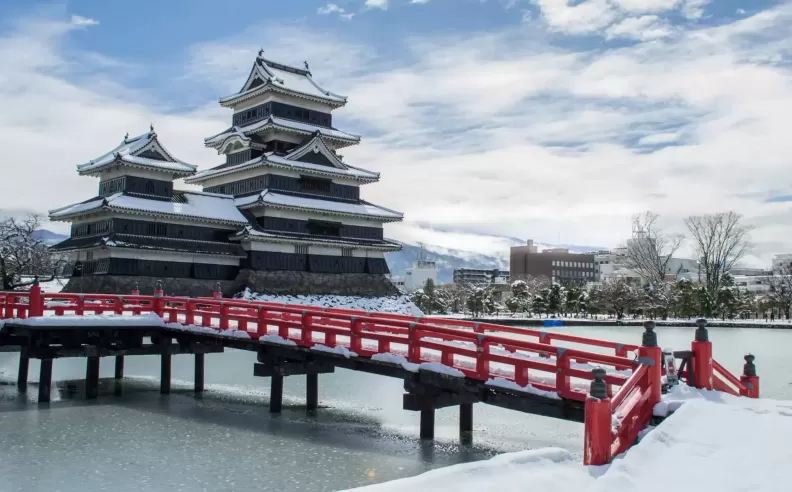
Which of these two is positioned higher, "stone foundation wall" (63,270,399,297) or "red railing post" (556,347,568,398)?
"stone foundation wall" (63,270,399,297)

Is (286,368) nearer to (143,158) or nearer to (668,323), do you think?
(143,158)

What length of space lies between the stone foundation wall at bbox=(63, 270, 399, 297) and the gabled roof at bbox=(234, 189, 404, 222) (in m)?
5.15

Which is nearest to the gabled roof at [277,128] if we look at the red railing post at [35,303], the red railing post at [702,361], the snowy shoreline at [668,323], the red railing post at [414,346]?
the snowy shoreline at [668,323]

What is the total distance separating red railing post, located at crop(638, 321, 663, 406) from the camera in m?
10.1

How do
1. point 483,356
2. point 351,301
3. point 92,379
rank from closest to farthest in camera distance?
point 483,356, point 92,379, point 351,301

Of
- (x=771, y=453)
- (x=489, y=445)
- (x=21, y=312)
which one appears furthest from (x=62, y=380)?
(x=771, y=453)

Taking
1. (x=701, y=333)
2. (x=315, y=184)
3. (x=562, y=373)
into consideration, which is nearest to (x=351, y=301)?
(x=315, y=184)

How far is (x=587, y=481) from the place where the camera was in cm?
835

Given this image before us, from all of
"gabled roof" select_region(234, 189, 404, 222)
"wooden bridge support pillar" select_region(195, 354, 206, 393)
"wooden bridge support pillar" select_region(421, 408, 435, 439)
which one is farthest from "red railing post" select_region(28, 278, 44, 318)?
"gabled roof" select_region(234, 189, 404, 222)

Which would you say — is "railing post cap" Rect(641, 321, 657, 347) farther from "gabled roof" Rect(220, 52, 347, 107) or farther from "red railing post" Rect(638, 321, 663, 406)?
"gabled roof" Rect(220, 52, 347, 107)

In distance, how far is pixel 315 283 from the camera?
193 ft

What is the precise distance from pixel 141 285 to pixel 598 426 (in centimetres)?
4631

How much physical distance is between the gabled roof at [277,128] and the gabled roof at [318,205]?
18.9 ft

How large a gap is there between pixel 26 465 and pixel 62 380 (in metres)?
14.3
